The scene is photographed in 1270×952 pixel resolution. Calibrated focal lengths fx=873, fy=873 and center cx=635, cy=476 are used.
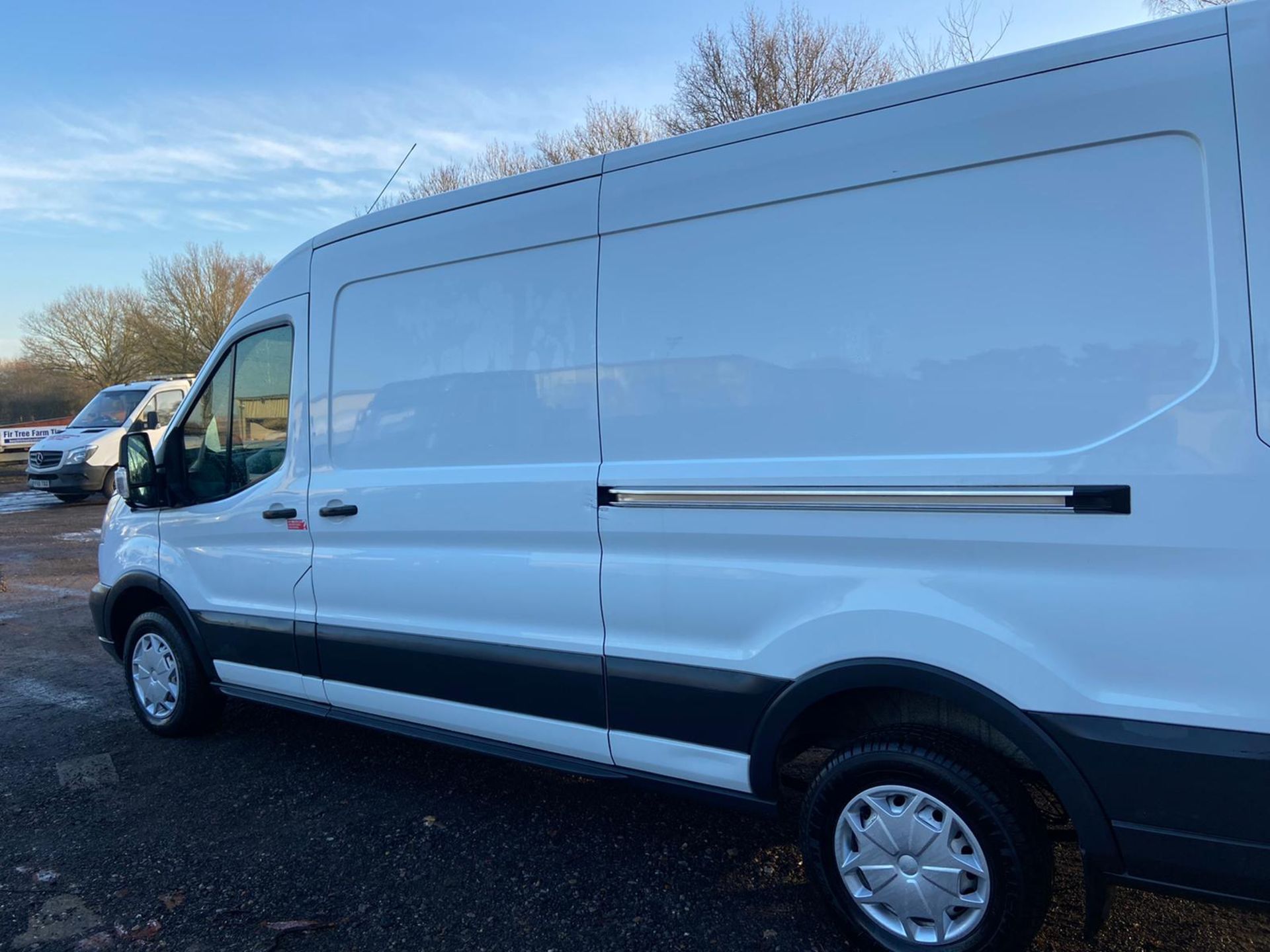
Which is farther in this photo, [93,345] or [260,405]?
[93,345]

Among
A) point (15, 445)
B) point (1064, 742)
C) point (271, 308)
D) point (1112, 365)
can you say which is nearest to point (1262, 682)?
point (1064, 742)

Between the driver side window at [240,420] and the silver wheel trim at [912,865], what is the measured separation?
2825 mm

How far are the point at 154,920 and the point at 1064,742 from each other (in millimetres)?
2883

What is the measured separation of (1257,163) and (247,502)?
3.85 metres

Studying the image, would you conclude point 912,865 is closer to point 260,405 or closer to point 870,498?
point 870,498

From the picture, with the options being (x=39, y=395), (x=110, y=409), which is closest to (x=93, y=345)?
(x=39, y=395)

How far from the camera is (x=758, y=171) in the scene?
8.55 feet

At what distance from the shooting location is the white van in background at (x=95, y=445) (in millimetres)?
14766

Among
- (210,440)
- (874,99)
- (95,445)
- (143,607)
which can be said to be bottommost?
(143,607)

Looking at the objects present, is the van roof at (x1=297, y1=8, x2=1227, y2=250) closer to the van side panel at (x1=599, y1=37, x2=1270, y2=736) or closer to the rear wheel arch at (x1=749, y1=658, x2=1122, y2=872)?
the van side panel at (x1=599, y1=37, x2=1270, y2=736)

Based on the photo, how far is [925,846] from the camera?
2426 mm

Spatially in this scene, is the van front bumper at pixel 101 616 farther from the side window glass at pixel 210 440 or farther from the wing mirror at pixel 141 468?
the side window glass at pixel 210 440

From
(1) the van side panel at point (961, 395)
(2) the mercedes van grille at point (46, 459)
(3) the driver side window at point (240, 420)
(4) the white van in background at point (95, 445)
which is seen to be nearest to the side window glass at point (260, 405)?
(3) the driver side window at point (240, 420)

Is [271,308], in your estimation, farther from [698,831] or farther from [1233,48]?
[1233,48]
